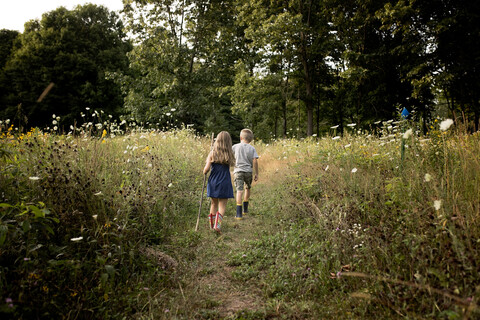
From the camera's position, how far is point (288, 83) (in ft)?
68.5

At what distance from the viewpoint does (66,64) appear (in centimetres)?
2591

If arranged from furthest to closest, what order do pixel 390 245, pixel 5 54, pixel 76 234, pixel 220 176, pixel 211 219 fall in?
pixel 5 54
pixel 220 176
pixel 211 219
pixel 76 234
pixel 390 245

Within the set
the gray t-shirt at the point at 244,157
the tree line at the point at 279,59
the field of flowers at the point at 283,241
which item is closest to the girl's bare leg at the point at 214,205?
the field of flowers at the point at 283,241

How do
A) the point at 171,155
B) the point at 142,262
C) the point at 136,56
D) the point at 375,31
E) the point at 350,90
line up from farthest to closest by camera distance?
the point at 350,90, the point at 375,31, the point at 136,56, the point at 171,155, the point at 142,262

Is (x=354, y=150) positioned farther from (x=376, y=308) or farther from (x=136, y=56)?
(x=136, y=56)

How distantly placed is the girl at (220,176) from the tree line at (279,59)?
820 centimetres

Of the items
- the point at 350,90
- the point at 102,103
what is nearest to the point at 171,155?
the point at 350,90

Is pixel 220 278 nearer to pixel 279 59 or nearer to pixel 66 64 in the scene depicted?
pixel 279 59

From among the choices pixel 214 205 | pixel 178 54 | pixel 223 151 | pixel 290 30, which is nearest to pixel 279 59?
pixel 290 30

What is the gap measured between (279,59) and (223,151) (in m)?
15.6

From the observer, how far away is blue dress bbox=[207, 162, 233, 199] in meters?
5.41

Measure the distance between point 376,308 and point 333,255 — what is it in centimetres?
74

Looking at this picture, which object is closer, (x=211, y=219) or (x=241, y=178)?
(x=211, y=219)

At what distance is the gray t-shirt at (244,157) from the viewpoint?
21.7ft
